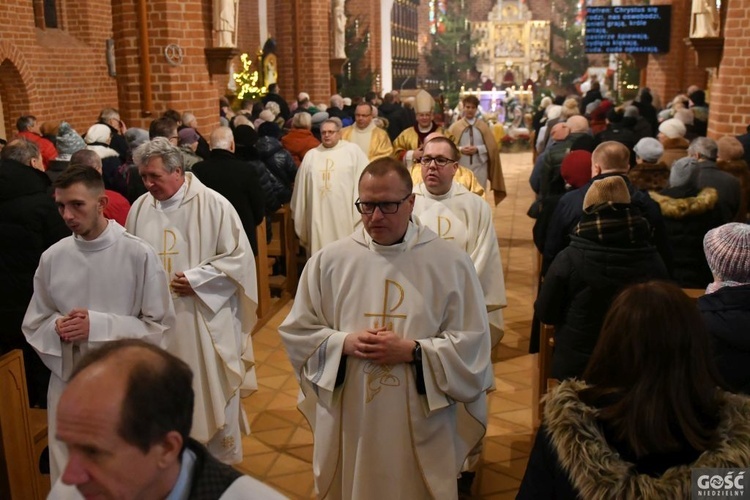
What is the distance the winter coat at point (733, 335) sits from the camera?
2771 millimetres

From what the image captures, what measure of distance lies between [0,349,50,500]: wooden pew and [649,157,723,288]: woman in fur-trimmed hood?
3828mm

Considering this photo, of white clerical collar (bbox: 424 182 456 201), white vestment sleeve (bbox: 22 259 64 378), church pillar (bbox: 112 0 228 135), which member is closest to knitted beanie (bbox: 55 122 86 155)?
church pillar (bbox: 112 0 228 135)

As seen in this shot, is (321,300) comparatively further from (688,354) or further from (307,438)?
(307,438)

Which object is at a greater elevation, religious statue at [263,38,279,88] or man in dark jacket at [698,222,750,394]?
religious statue at [263,38,279,88]

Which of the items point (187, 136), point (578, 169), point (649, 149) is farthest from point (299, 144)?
point (649, 149)

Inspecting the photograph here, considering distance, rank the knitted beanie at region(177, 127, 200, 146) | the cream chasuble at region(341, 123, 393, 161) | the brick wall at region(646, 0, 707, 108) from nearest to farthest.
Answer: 1. the knitted beanie at region(177, 127, 200, 146)
2. the cream chasuble at region(341, 123, 393, 161)
3. the brick wall at region(646, 0, 707, 108)

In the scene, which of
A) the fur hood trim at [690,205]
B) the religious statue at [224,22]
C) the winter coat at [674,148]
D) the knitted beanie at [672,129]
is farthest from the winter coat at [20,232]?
the knitted beanie at [672,129]

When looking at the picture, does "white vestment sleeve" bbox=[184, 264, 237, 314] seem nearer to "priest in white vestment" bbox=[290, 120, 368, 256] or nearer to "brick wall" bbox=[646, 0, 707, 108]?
"priest in white vestment" bbox=[290, 120, 368, 256]

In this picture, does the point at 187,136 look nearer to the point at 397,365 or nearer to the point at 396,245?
the point at 396,245

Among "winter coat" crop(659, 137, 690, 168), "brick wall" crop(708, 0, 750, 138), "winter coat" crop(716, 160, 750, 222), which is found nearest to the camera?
"winter coat" crop(716, 160, 750, 222)

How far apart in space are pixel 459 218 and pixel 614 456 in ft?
8.66

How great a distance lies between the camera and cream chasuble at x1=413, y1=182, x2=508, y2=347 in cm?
439

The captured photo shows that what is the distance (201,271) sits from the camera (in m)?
4.25

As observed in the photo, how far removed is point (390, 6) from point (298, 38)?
11.4 m
